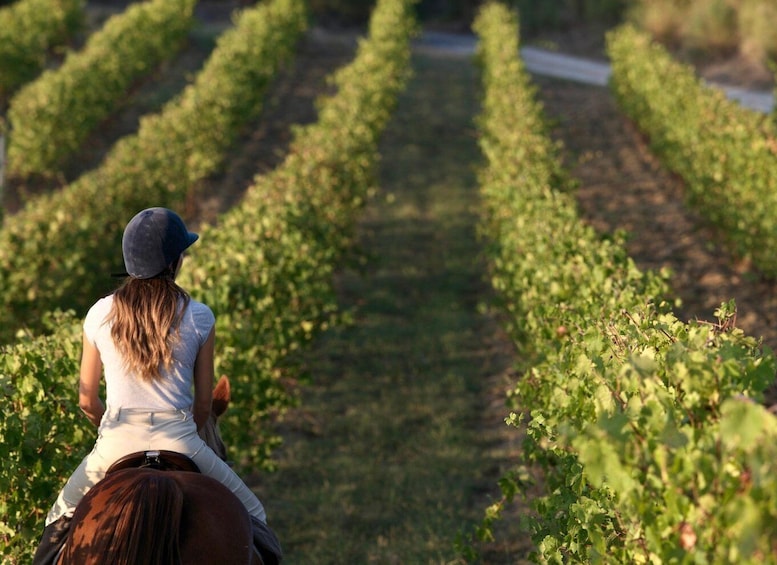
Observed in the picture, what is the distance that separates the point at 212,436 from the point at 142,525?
1108mm

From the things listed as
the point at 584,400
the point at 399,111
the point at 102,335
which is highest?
the point at 102,335

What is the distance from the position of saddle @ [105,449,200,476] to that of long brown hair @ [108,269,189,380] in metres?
0.30

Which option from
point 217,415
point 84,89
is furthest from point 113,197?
point 217,415

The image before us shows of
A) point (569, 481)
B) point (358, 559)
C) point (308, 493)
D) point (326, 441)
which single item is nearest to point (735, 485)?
point (569, 481)

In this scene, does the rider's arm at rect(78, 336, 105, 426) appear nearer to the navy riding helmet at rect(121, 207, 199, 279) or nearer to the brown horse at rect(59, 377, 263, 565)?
the navy riding helmet at rect(121, 207, 199, 279)

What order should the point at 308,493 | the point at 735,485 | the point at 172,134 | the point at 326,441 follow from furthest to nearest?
the point at 172,134 → the point at 326,441 → the point at 308,493 → the point at 735,485

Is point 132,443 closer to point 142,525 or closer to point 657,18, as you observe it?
point 142,525

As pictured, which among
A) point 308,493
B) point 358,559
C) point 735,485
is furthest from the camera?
point 308,493

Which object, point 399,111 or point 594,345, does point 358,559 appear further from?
point 399,111

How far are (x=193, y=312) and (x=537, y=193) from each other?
6.25m

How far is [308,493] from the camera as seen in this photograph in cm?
800

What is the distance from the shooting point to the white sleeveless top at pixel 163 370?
4121 millimetres

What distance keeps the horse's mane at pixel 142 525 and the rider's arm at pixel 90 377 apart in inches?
29.6

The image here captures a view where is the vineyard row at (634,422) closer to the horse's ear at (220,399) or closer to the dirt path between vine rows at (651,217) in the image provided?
the horse's ear at (220,399)
